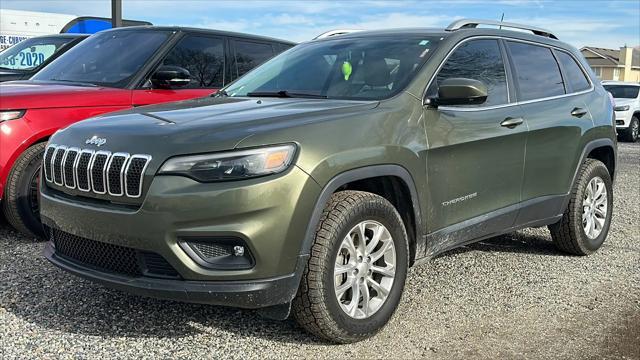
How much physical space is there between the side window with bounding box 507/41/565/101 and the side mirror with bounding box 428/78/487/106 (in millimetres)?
994

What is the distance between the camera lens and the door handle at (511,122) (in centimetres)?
438

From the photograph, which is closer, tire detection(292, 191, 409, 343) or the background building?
tire detection(292, 191, 409, 343)

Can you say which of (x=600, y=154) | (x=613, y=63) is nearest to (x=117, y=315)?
(x=600, y=154)

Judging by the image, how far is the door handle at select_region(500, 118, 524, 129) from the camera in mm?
4380

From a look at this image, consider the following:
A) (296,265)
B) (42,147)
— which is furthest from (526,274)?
(42,147)

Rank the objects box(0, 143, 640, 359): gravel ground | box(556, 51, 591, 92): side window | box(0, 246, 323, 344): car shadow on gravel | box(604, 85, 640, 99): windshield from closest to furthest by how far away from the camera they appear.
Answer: box(0, 143, 640, 359): gravel ground → box(0, 246, 323, 344): car shadow on gravel → box(556, 51, 591, 92): side window → box(604, 85, 640, 99): windshield

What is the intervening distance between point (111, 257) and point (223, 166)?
31.8 inches

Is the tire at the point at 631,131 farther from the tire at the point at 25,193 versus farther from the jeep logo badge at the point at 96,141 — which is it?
the jeep logo badge at the point at 96,141

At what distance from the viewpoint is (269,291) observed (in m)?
3.05

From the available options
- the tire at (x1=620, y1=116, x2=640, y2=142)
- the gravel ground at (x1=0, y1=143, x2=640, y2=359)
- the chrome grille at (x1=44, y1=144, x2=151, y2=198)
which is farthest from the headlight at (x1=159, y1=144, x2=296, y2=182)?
the tire at (x1=620, y1=116, x2=640, y2=142)

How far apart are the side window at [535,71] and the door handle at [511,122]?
9.5 inches

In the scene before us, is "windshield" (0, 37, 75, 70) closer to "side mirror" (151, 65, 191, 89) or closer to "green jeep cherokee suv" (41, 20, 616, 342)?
"side mirror" (151, 65, 191, 89)

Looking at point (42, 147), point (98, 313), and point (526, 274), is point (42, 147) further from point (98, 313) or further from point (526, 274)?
point (526, 274)

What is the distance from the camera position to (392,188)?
12.2 feet
